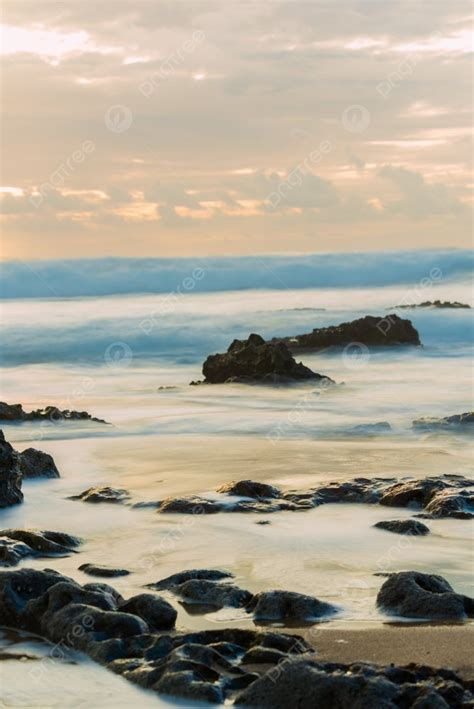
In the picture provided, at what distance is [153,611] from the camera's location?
6145 millimetres

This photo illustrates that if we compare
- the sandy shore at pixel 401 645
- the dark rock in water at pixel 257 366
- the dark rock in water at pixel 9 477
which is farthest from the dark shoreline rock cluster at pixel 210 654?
the dark rock in water at pixel 257 366

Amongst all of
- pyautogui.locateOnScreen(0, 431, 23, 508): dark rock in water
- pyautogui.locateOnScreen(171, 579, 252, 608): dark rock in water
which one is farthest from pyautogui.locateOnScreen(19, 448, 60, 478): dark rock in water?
pyautogui.locateOnScreen(171, 579, 252, 608): dark rock in water

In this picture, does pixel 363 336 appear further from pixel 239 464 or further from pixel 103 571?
pixel 103 571

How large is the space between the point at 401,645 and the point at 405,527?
2738 mm

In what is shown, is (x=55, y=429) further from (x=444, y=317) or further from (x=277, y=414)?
(x=444, y=317)

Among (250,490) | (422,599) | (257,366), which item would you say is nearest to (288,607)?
(422,599)

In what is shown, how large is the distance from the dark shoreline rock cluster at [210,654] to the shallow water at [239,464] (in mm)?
183

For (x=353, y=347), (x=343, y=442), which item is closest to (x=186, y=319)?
(x=353, y=347)

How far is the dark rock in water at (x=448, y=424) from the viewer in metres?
15.0

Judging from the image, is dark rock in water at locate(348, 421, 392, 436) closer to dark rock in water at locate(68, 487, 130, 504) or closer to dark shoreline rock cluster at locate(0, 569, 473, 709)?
dark rock in water at locate(68, 487, 130, 504)

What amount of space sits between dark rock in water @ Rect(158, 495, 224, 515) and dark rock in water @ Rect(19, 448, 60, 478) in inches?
87.1

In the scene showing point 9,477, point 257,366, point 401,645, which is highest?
point 257,366

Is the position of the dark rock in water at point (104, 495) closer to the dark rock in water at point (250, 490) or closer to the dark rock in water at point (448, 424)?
the dark rock in water at point (250, 490)

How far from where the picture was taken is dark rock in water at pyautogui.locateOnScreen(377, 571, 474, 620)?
6355mm
